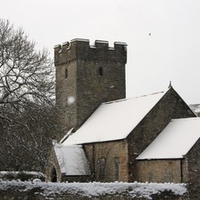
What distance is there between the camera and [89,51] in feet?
198

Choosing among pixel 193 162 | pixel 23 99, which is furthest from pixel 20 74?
pixel 193 162

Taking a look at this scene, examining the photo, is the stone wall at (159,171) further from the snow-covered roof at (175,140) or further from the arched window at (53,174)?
the arched window at (53,174)

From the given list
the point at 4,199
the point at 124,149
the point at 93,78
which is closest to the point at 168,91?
the point at 124,149

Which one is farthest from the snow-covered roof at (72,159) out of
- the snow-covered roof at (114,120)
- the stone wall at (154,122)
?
the stone wall at (154,122)

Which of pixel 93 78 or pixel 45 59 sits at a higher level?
pixel 93 78

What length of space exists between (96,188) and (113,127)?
20167 mm

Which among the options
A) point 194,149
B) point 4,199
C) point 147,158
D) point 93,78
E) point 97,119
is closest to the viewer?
point 4,199

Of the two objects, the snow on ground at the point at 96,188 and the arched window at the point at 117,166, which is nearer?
the snow on ground at the point at 96,188

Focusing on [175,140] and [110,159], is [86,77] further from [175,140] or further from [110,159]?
[175,140]

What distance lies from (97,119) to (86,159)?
15.4 ft

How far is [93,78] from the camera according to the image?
60031mm

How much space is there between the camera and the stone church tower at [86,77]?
58.9 m

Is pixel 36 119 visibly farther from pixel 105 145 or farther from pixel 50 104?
pixel 105 145

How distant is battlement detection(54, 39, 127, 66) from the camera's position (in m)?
60.2
